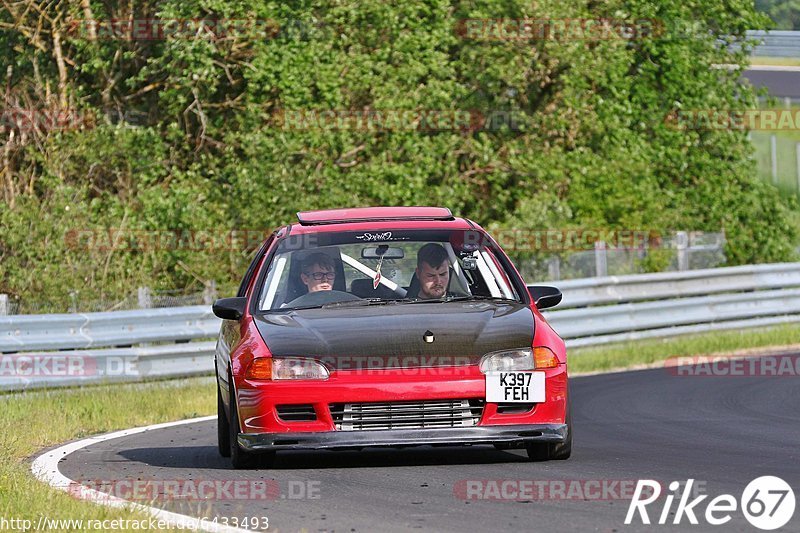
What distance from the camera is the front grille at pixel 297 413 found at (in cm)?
851

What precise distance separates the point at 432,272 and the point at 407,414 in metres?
1.54

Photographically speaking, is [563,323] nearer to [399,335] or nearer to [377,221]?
[377,221]

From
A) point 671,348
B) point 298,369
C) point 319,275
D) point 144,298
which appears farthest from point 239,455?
point 671,348

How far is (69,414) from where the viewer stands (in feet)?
43.8

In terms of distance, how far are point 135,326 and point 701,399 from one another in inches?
228

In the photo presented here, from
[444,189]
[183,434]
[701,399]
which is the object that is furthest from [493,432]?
[444,189]

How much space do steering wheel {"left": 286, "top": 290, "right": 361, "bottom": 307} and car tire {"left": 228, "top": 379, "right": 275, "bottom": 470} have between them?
2.46ft

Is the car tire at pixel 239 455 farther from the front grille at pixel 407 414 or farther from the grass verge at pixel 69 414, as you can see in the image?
the grass verge at pixel 69 414

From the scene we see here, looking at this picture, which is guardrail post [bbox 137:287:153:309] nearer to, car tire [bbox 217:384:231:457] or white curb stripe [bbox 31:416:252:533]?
white curb stripe [bbox 31:416:252:533]

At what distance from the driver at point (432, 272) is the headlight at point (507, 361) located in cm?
119

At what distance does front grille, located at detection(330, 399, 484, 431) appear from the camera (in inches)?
332

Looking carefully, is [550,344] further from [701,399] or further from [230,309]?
[701,399]

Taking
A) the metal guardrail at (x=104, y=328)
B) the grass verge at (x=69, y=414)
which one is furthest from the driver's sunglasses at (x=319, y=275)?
the metal guardrail at (x=104, y=328)

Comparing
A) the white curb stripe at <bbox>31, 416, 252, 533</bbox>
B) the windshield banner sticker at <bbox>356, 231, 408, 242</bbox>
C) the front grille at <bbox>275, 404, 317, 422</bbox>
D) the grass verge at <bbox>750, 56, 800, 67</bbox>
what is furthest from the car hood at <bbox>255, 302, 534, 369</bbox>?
the grass verge at <bbox>750, 56, 800, 67</bbox>
